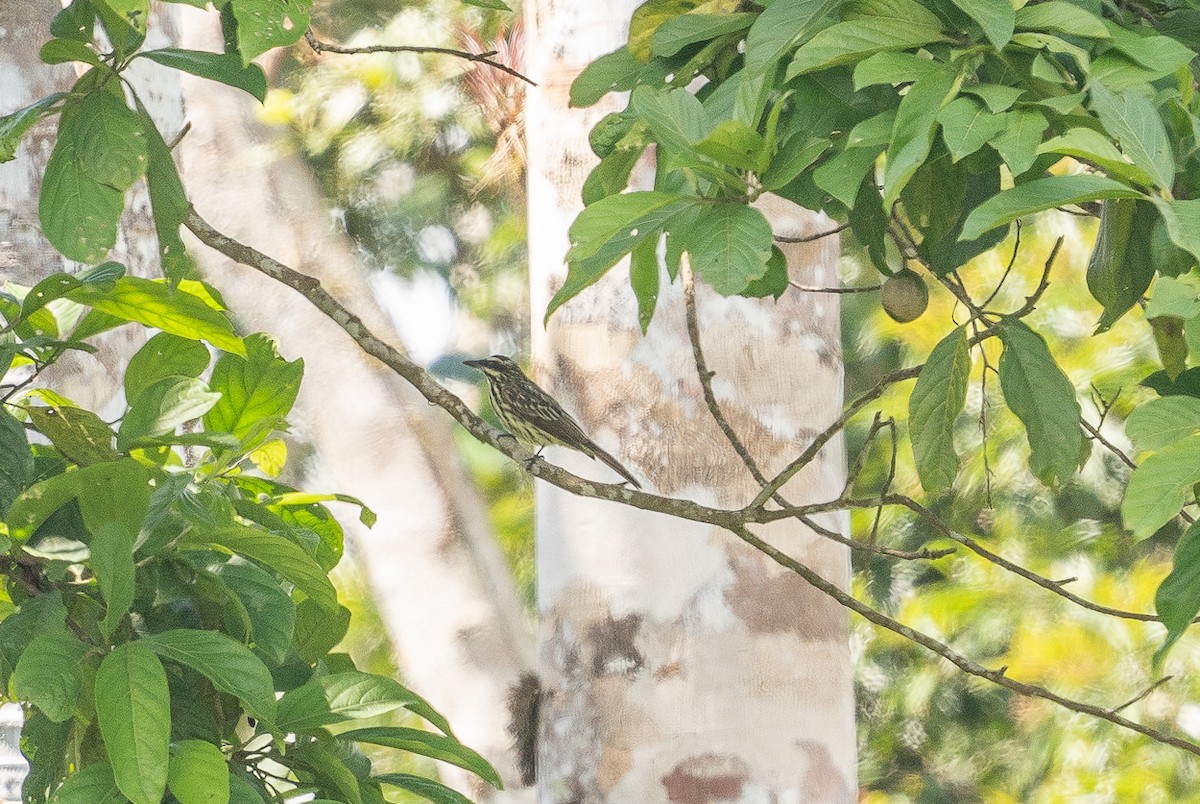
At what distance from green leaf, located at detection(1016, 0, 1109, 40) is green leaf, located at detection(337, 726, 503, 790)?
95 centimetres

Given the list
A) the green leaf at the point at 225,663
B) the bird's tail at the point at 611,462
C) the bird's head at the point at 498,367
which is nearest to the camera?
the green leaf at the point at 225,663

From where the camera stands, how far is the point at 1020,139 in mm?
1091

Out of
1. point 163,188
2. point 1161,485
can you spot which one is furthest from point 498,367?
point 1161,485

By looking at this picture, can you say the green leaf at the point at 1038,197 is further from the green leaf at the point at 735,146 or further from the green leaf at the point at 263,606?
the green leaf at the point at 263,606

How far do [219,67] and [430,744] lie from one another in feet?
2.71

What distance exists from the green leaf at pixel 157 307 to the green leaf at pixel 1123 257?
3.36 feet

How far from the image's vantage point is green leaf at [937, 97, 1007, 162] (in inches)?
43.0

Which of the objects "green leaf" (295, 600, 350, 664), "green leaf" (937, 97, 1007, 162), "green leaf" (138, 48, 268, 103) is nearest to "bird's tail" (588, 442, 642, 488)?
"green leaf" (295, 600, 350, 664)

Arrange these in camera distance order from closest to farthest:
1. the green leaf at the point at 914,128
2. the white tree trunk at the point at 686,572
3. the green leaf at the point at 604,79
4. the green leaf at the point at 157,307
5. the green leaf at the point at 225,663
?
the green leaf at the point at 914,128 → the green leaf at the point at 225,663 → the green leaf at the point at 157,307 → the green leaf at the point at 604,79 → the white tree trunk at the point at 686,572

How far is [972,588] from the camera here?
24.5 feet

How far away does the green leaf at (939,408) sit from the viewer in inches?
62.3

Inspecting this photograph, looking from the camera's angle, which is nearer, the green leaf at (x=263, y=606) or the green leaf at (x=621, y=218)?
the green leaf at (x=621, y=218)

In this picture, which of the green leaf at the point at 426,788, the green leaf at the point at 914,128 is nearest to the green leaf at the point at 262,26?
the green leaf at the point at 914,128

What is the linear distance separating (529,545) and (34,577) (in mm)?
6634
